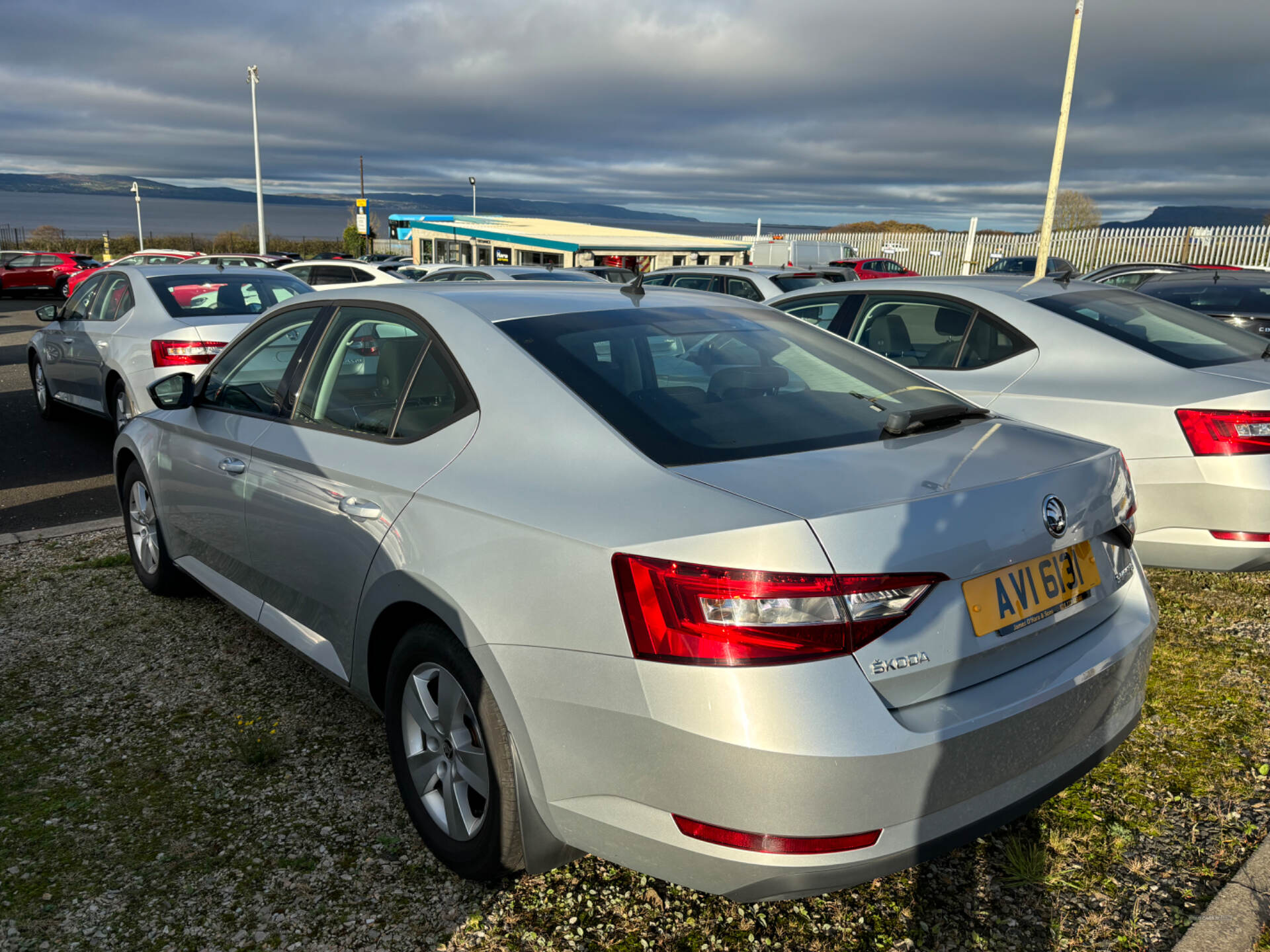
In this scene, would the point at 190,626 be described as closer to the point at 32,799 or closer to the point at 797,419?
the point at 32,799

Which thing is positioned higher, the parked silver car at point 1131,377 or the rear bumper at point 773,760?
the parked silver car at point 1131,377

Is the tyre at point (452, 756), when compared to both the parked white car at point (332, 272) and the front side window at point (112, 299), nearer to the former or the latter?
the front side window at point (112, 299)

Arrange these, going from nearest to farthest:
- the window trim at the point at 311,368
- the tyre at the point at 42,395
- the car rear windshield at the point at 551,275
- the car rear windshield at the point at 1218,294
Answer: the window trim at the point at 311,368, the car rear windshield at the point at 1218,294, the tyre at the point at 42,395, the car rear windshield at the point at 551,275

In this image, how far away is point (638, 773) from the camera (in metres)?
2.01

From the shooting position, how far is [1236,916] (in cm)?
250

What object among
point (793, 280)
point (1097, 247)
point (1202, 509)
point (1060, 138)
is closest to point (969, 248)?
point (1097, 247)

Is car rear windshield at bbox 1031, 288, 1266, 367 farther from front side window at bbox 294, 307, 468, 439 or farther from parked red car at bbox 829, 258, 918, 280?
parked red car at bbox 829, 258, 918, 280

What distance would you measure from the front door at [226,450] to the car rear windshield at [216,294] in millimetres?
4168

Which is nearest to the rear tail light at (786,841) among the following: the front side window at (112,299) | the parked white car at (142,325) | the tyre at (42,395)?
the parked white car at (142,325)

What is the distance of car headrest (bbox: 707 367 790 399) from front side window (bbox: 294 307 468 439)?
28.6 inches

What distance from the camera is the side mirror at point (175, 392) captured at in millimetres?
4078

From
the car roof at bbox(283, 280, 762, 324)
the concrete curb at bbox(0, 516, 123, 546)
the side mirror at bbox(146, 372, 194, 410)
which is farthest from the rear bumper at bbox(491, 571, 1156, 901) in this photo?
the concrete curb at bbox(0, 516, 123, 546)

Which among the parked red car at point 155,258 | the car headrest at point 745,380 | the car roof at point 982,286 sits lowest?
the car headrest at point 745,380

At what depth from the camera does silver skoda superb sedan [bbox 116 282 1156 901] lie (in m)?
1.90
